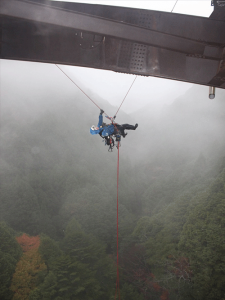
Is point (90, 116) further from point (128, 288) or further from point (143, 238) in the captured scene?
point (128, 288)

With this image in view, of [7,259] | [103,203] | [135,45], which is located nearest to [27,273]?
[7,259]

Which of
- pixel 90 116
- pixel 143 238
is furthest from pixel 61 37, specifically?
pixel 90 116

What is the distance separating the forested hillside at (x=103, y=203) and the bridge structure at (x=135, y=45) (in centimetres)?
2076

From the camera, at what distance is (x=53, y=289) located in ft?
63.7

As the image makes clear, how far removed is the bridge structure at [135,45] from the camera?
3.65m

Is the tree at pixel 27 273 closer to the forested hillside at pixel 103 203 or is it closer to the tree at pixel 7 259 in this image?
the forested hillside at pixel 103 203

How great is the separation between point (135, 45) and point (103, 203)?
42361 mm

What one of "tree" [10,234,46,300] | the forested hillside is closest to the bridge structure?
the forested hillside

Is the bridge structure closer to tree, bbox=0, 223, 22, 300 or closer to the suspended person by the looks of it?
the suspended person

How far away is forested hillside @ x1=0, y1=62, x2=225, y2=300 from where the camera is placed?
805 inches

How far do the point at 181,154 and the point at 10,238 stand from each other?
172 ft

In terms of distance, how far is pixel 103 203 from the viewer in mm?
43656

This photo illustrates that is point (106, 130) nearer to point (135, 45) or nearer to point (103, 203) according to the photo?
point (135, 45)

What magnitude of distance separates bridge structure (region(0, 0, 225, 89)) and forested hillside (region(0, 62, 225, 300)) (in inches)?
817
